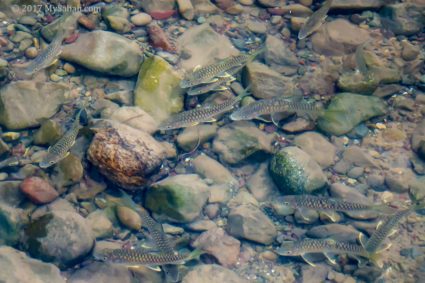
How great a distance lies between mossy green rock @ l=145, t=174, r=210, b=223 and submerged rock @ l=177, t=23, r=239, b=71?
2977 mm

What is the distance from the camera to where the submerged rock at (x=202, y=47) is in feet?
25.4

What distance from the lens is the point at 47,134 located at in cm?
626

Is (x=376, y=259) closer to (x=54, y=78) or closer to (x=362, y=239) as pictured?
(x=362, y=239)

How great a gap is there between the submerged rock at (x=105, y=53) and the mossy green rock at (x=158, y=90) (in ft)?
1.18

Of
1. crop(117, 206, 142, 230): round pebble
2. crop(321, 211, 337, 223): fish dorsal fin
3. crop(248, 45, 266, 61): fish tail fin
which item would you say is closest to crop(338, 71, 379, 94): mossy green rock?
crop(248, 45, 266, 61): fish tail fin

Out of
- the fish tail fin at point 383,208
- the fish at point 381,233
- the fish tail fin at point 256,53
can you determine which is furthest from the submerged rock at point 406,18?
the fish tail fin at point 383,208

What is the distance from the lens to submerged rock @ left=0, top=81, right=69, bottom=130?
6320mm

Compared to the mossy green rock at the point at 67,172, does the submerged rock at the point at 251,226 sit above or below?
below

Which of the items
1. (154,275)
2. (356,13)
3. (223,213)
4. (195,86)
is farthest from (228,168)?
(356,13)

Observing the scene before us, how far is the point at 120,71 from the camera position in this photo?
719 centimetres

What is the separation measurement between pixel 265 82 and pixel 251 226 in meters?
3.19

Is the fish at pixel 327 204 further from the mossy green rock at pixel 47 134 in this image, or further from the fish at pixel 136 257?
the mossy green rock at pixel 47 134

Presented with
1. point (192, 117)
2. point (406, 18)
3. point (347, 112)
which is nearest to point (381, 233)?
point (347, 112)

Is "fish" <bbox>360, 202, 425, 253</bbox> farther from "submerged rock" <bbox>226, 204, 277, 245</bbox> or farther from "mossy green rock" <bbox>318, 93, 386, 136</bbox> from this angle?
"mossy green rock" <bbox>318, 93, 386, 136</bbox>
